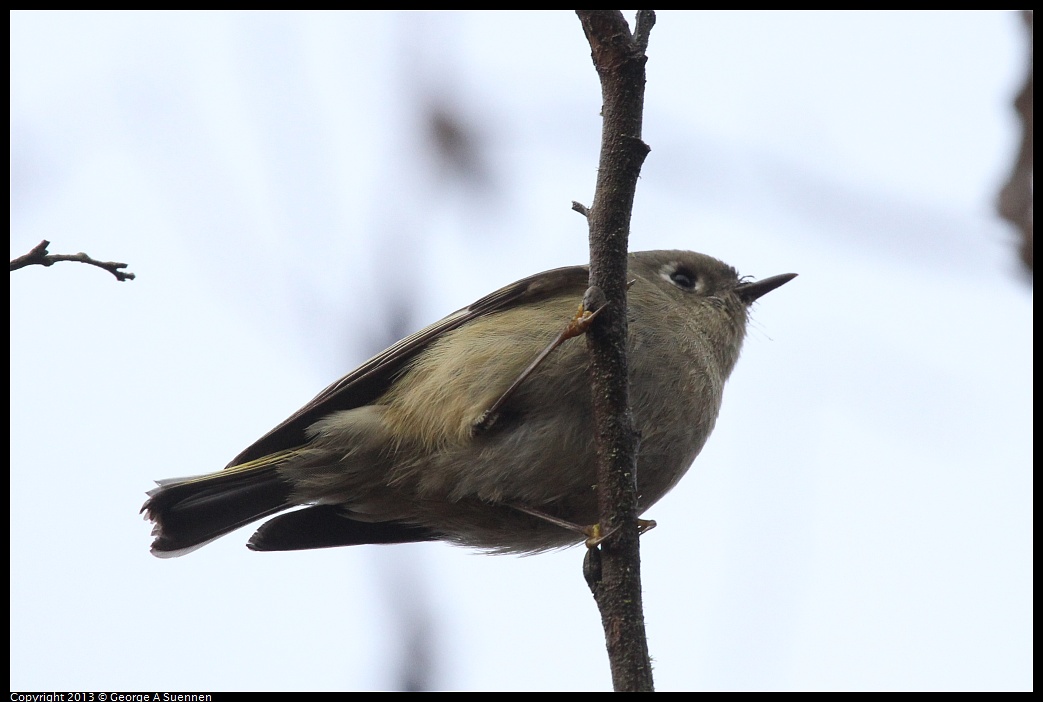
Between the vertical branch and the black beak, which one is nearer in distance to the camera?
the vertical branch

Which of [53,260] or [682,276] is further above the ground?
[682,276]

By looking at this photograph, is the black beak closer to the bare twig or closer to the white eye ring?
the white eye ring

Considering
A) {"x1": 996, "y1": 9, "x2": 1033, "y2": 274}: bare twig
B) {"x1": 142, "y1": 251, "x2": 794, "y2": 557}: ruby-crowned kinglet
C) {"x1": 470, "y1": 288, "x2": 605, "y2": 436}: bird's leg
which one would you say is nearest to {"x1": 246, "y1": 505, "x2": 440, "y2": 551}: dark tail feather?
{"x1": 142, "y1": 251, "x2": 794, "y2": 557}: ruby-crowned kinglet

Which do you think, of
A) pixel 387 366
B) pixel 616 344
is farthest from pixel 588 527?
pixel 387 366

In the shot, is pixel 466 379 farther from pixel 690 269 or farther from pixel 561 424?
pixel 690 269

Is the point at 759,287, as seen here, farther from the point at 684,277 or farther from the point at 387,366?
the point at 387,366

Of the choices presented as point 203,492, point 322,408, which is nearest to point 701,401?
point 322,408
